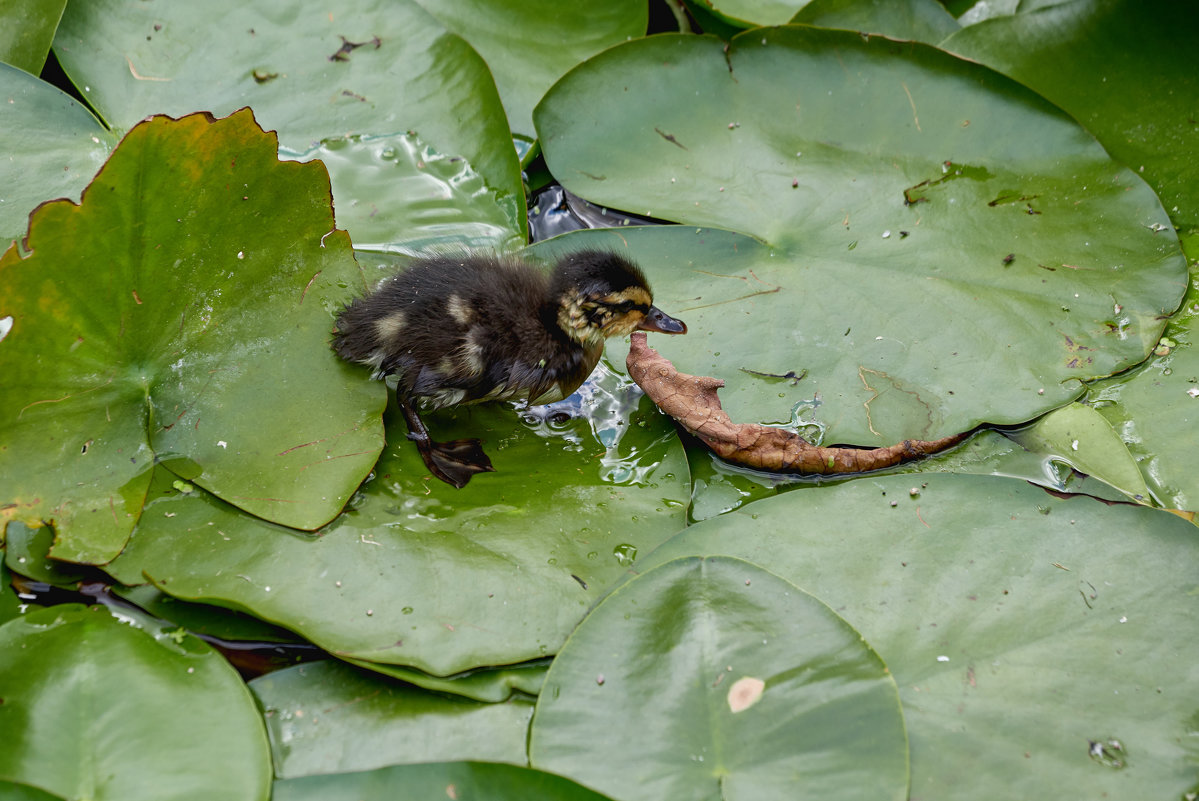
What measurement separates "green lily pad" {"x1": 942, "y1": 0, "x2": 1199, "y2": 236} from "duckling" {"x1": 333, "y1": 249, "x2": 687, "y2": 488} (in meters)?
1.37

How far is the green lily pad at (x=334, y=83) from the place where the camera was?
254 cm

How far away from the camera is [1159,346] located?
91.4 inches

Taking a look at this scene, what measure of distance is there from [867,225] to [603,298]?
0.79 m

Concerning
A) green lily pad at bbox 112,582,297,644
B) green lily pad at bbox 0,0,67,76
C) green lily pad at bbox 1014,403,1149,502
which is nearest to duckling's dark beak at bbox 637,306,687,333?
green lily pad at bbox 1014,403,1149,502

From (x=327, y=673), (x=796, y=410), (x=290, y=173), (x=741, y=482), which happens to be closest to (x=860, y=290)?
(x=796, y=410)

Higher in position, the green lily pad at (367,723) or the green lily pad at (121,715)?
the green lily pad at (121,715)

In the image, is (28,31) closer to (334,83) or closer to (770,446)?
(334,83)

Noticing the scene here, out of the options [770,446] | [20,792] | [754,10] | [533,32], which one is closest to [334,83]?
[533,32]

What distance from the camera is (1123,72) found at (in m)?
2.67

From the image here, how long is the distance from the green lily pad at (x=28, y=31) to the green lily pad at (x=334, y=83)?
0.15ft

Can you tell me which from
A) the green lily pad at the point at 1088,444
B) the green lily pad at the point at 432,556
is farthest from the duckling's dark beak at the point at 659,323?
the green lily pad at the point at 1088,444

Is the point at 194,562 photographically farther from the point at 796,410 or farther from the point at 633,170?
the point at 633,170

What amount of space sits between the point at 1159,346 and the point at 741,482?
111 cm

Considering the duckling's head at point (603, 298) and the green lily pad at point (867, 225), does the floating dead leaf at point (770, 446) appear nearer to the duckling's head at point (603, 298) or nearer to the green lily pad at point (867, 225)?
the green lily pad at point (867, 225)
